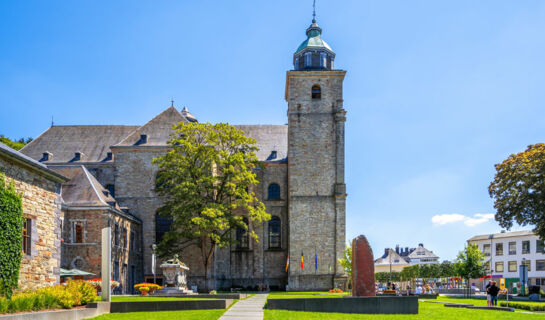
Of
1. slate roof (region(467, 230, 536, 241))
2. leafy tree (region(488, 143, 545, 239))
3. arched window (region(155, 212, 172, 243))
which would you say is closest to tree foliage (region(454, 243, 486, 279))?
leafy tree (region(488, 143, 545, 239))

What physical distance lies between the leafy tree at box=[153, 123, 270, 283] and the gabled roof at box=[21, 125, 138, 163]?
934 centimetres

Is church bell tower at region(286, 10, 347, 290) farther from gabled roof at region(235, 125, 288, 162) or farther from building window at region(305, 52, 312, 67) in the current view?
gabled roof at region(235, 125, 288, 162)

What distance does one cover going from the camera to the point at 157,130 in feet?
146

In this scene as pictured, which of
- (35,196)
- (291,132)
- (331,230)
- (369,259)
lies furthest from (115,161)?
(369,259)

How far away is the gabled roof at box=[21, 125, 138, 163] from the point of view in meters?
46.2

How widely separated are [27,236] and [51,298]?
3.44 meters

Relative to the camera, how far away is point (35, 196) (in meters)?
17.4

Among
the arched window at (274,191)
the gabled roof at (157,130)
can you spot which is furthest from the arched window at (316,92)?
the gabled roof at (157,130)

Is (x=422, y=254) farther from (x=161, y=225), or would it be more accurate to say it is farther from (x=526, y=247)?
(x=161, y=225)

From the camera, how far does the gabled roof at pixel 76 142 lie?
152 feet

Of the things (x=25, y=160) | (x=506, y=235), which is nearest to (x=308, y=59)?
(x=25, y=160)

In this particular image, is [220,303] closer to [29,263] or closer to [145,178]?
[29,263]

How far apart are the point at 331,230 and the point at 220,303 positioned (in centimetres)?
2575

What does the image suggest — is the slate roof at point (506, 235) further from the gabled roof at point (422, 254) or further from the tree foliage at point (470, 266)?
the gabled roof at point (422, 254)
